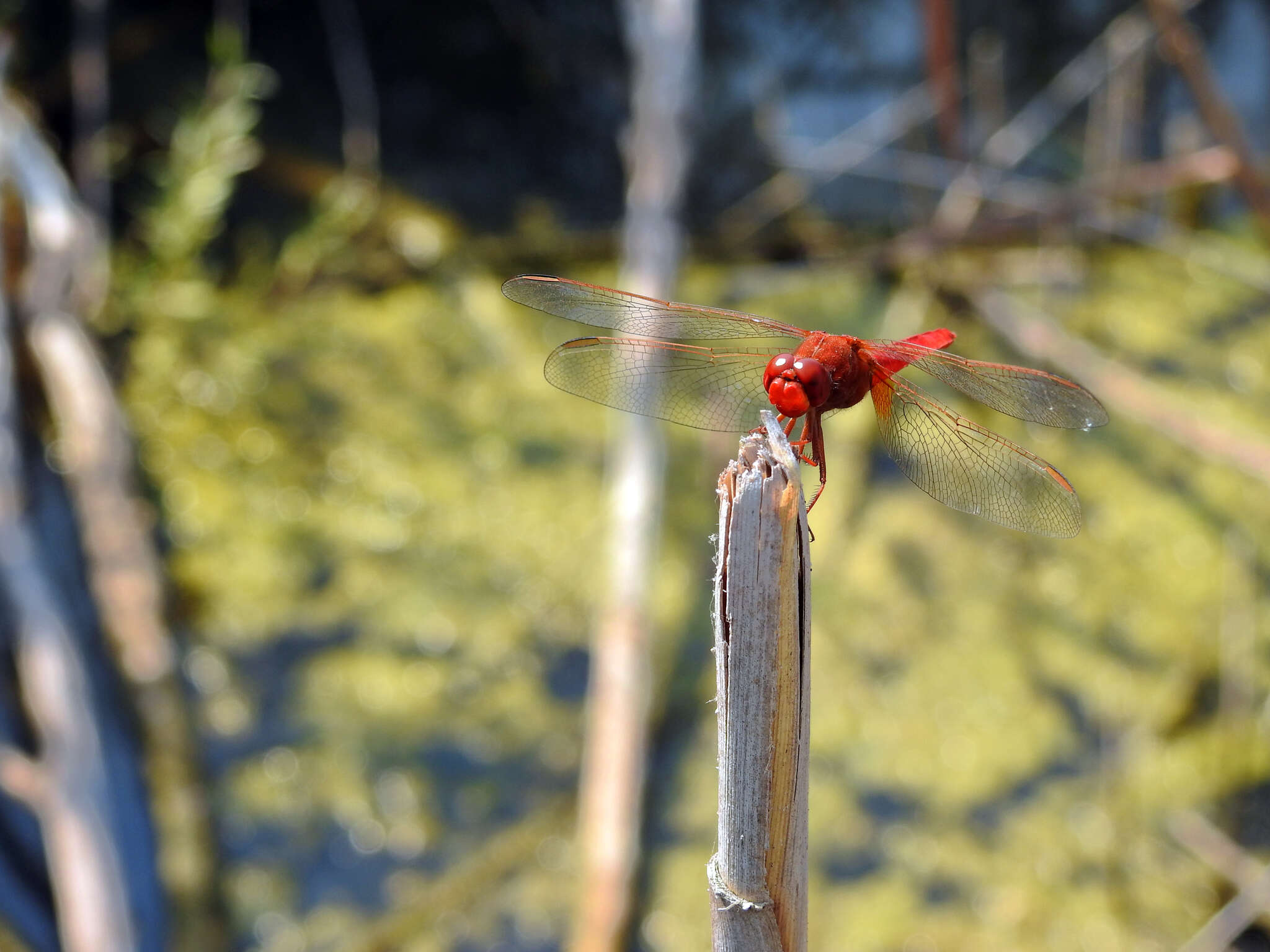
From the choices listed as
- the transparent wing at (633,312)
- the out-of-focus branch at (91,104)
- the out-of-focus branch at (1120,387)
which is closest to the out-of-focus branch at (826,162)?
the out-of-focus branch at (1120,387)

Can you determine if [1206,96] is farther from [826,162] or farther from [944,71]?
[826,162]

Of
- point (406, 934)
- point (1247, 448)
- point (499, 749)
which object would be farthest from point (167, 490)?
point (1247, 448)

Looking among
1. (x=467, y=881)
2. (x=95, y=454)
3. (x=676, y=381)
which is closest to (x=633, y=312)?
(x=676, y=381)

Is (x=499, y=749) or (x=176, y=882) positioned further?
(x=499, y=749)

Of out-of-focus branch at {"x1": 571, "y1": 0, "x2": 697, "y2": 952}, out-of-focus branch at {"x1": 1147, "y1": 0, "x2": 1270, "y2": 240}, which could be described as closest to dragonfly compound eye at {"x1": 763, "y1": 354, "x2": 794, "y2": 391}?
out-of-focus branch at {"x1": 571, "y1": 0, "x2": 697, "y2": 952}

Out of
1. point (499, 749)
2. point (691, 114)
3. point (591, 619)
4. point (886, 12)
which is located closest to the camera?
point (499, 749)

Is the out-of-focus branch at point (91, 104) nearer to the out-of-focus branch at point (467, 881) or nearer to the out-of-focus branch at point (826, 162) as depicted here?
the out-of-focus branch at point (826, 162)

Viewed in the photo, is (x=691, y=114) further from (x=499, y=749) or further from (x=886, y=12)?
(x=499, y=749)

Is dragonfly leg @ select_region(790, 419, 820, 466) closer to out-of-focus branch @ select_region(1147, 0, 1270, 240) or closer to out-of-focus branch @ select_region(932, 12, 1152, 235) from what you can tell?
out-of-focus branch @ select_region(1147, 0, 1270, 240)
